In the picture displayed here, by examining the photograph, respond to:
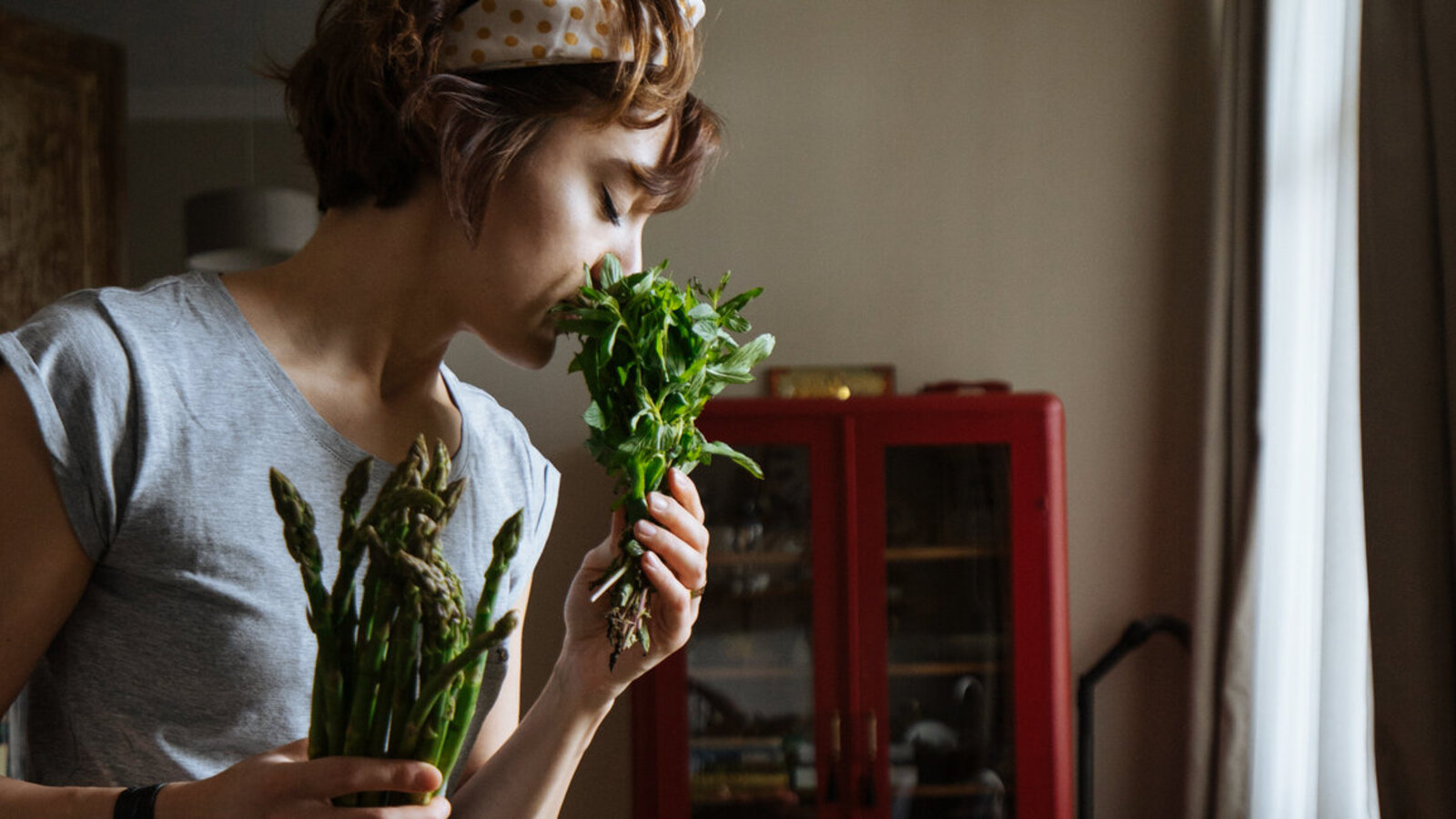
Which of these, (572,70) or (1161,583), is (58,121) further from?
(1161,583)

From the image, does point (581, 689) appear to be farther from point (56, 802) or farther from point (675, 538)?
point (56, 802)

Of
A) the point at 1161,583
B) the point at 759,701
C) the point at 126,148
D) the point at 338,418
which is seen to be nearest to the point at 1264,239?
the point at 1161,583

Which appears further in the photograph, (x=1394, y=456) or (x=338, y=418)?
(x=1394, y=456)

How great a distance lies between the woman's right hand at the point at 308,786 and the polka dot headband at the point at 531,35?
2.09ft

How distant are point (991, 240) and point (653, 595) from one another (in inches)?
102

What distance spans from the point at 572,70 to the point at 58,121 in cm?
275

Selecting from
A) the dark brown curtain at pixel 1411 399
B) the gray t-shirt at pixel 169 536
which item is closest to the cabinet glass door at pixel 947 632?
the dark brown curtain at pixel 1411 399

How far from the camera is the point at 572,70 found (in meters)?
1.01

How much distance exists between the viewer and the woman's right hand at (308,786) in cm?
65

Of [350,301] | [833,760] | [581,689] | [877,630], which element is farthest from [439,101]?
[833,760]

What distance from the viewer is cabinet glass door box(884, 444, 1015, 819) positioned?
291cm

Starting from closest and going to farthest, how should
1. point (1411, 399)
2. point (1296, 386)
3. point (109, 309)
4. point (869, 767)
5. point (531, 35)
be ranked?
point (109, 309) < point (531, 35) < point (1411, 399) < point (1296, 386) < point (869, 767)

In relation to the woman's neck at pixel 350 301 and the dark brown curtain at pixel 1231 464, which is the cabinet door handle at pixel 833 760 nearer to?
the dark brown curtain at pixel 1231 464

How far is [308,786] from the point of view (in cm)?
66
